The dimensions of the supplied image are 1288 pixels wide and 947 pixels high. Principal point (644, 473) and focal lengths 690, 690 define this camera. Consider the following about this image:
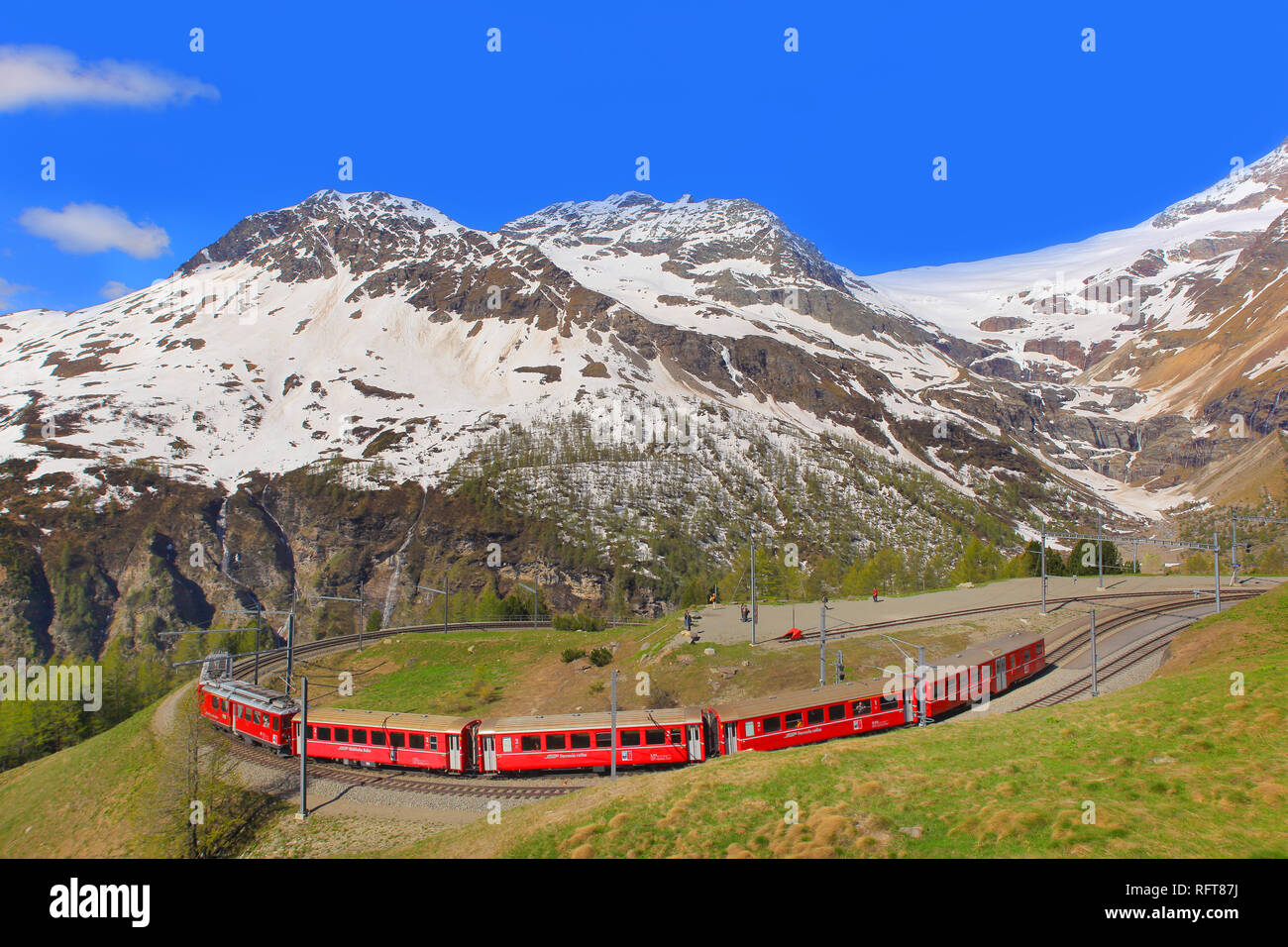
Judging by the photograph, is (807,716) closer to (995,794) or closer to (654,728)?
(654,728)

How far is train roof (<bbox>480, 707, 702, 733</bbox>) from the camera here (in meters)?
32.6

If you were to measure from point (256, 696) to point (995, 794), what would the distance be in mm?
40133

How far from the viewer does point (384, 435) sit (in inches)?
6964

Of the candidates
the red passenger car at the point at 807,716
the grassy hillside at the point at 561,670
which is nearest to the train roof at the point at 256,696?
the grassy hillside at the point at 561,670

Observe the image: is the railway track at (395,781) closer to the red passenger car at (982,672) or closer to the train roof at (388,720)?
the train roof at (388,720)

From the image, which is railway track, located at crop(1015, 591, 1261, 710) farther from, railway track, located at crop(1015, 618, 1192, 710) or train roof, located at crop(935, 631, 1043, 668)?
train roof, located at crop(935, 631, 1043, 668)

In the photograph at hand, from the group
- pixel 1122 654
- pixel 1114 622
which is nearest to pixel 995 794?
pixel 1122 654

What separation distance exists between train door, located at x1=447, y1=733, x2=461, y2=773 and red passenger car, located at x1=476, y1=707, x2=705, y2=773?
3.13ft

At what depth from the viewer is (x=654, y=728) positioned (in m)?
32.4

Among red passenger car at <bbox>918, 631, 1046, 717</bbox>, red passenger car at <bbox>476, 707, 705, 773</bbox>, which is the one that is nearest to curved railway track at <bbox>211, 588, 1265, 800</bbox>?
red passenger car at <bbox>476, 707, 705, 773</bbox>
